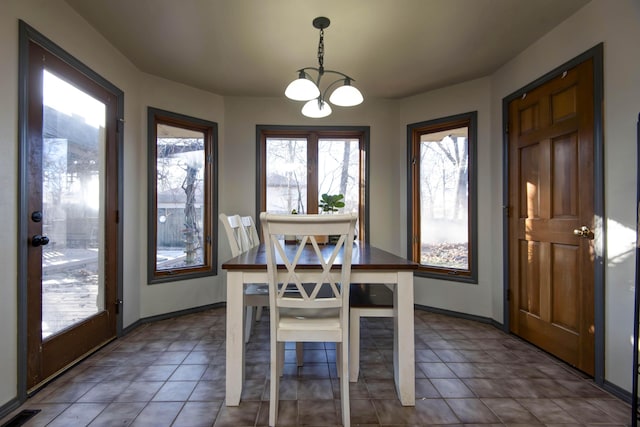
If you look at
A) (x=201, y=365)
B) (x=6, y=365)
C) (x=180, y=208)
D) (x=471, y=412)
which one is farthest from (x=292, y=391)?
(x=180, y=208)

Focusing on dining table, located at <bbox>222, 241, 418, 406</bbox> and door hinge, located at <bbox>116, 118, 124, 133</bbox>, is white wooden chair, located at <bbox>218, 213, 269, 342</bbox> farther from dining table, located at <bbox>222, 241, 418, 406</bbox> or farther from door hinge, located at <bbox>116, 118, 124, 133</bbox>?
door hinge, located at <bbox>116, 118, 124, 133</bbox>

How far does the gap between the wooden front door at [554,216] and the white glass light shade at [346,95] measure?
4.90 feet

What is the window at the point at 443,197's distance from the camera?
3465 millimetres

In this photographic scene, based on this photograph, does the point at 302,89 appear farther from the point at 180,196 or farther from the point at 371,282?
the point at 180,196

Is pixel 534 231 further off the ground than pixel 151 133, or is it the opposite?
pixel 151 133

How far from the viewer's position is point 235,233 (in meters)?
2.56

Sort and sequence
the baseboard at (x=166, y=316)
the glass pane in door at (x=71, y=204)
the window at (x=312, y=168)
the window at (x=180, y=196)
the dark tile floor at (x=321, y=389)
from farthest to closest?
the window at (x=312, y=168)
the window at (x=180, y=196)
the baseboard at (x=166, y=316)
the glass pane in door at (x=71, y=204)
the dark tile floor at (x=321, y=389)

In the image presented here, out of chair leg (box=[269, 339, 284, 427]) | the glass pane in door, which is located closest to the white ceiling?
the glass pane in door

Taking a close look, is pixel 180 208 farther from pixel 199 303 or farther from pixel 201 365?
pixel 201 365

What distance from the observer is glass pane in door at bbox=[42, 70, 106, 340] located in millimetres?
2074

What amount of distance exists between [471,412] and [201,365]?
1718 mm

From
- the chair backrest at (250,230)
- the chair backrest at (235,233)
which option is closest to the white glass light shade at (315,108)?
the chair backrest at (235,233)

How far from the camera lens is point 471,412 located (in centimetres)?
174

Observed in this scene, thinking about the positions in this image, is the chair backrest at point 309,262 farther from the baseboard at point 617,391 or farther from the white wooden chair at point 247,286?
the baseboard at point 617,391
